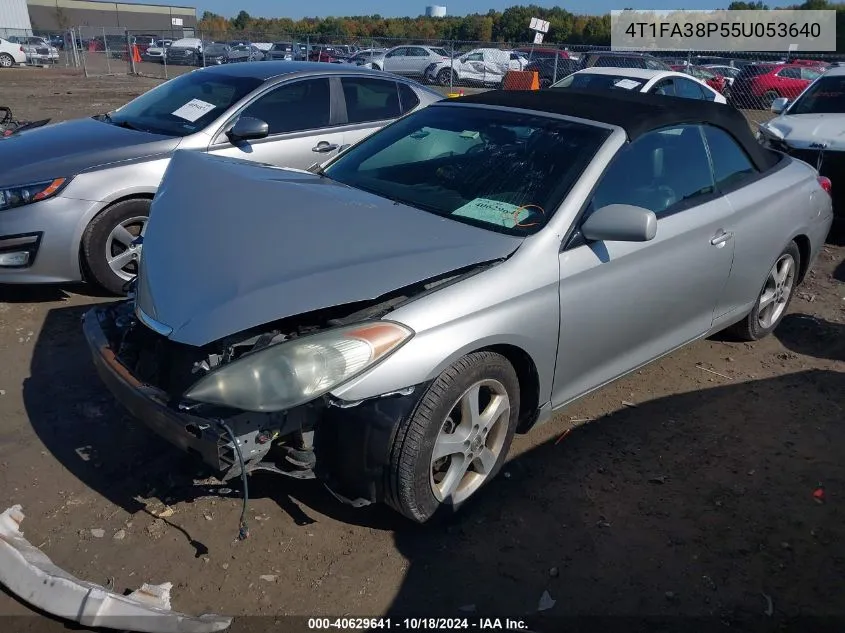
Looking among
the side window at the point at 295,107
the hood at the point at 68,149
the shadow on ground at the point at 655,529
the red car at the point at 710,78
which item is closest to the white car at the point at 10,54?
the red car at the point at 710,78

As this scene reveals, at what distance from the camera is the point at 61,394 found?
3811mm

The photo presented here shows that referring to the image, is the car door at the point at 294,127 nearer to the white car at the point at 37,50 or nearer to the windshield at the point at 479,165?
the windshield at the point at 479,165

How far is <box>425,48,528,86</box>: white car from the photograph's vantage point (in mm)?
23469

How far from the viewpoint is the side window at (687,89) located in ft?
38.4

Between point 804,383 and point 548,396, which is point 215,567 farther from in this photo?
point 804,383

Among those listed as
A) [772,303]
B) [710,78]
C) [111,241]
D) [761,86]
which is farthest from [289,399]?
[710,78]

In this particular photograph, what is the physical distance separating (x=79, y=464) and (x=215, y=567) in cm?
100

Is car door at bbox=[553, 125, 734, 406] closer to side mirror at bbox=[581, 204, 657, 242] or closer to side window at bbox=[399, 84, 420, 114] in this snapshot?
side mirror at bbox=[581, 204, 657, 242]

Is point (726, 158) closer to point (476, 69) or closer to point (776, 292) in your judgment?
point (776, 292)

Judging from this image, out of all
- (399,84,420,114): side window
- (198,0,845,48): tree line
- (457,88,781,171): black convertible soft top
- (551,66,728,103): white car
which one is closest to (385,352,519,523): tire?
(457,88,781,171): black convertible soft top

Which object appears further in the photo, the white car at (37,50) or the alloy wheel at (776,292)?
the white car at (37,50)

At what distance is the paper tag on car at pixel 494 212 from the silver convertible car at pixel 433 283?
1 centimetres

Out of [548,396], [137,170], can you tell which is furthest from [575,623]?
[137,170]

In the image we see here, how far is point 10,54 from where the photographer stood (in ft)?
98.7
